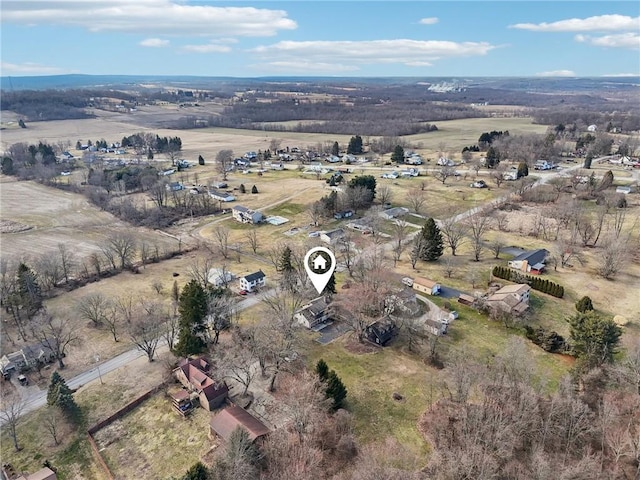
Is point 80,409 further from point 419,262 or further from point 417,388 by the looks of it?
point 419,262

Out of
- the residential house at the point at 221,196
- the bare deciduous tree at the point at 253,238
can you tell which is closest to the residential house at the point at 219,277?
the bare deciduous tree at the point at 253,238

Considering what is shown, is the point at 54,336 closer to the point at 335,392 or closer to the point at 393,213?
the point at 335,392

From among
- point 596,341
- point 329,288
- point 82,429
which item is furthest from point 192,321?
point 596,341

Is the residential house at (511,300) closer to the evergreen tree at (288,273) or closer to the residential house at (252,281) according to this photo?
the evergreen tree at (288,273)

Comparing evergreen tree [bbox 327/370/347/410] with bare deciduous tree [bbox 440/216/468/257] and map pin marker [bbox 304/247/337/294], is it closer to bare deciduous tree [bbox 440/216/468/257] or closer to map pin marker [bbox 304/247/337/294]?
map pin marker [bbox 304/247/337/294]

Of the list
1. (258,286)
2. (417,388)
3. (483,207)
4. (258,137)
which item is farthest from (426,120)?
(417,388)

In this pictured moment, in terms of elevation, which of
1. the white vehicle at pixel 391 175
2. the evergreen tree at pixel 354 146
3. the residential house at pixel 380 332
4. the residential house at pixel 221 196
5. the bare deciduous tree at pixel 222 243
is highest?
the evergreen tree at pixel 354 146

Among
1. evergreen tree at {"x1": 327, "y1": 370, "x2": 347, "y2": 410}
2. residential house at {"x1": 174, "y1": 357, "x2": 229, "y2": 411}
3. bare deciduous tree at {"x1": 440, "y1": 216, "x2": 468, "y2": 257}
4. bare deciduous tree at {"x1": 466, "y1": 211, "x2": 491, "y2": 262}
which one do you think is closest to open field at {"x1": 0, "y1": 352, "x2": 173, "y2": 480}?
residential house at {"x1": 174, "y1": 357, "x2": 229, "y2": 411}
